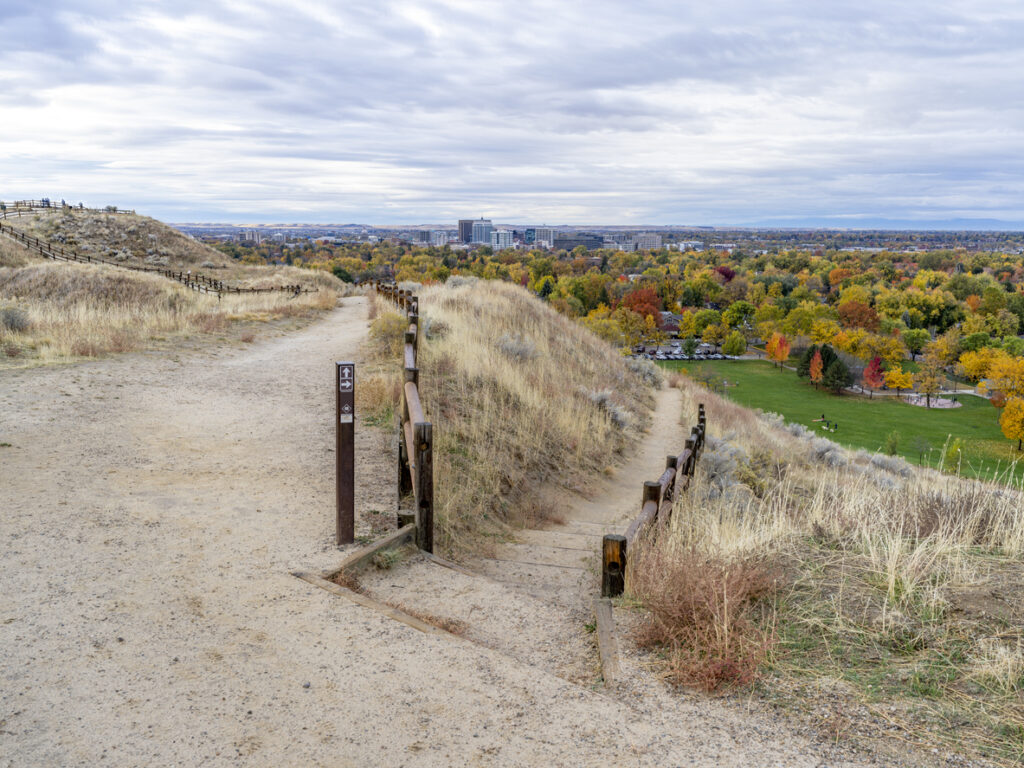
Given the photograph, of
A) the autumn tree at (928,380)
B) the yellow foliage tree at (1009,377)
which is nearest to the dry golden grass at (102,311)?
the yellow foliage tree at (1009,377)

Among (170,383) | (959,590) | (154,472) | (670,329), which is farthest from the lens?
(670,329)

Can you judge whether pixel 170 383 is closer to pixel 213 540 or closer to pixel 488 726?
pixel 213 540

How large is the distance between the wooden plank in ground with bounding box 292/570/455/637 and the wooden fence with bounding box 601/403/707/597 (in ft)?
4.08

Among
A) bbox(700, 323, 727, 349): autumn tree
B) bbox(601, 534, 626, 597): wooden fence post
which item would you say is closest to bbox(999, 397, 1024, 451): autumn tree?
bbox(700, 323, 727, 349): autumn tree

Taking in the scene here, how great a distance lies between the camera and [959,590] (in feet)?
17.2

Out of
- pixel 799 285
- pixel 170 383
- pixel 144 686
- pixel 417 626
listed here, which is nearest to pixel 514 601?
pixel 417 626

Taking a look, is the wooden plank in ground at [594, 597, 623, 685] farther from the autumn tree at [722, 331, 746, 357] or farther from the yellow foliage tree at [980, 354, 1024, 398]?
the autumn tree at [722, 331, 746, 357]

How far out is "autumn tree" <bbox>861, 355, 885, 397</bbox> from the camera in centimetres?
7625

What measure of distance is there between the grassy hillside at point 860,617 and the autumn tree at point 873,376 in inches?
2995

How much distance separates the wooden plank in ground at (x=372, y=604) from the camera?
4746 millimetres

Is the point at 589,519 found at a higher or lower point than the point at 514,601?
lower

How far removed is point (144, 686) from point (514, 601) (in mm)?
2492

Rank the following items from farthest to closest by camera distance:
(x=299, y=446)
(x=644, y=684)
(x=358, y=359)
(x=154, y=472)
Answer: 1. (x=358, y=359)
2. (x=299, y=446)
3. (x=154, y=472)
4. (x=644, y=684)

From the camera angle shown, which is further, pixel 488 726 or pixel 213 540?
pixel 213 540
